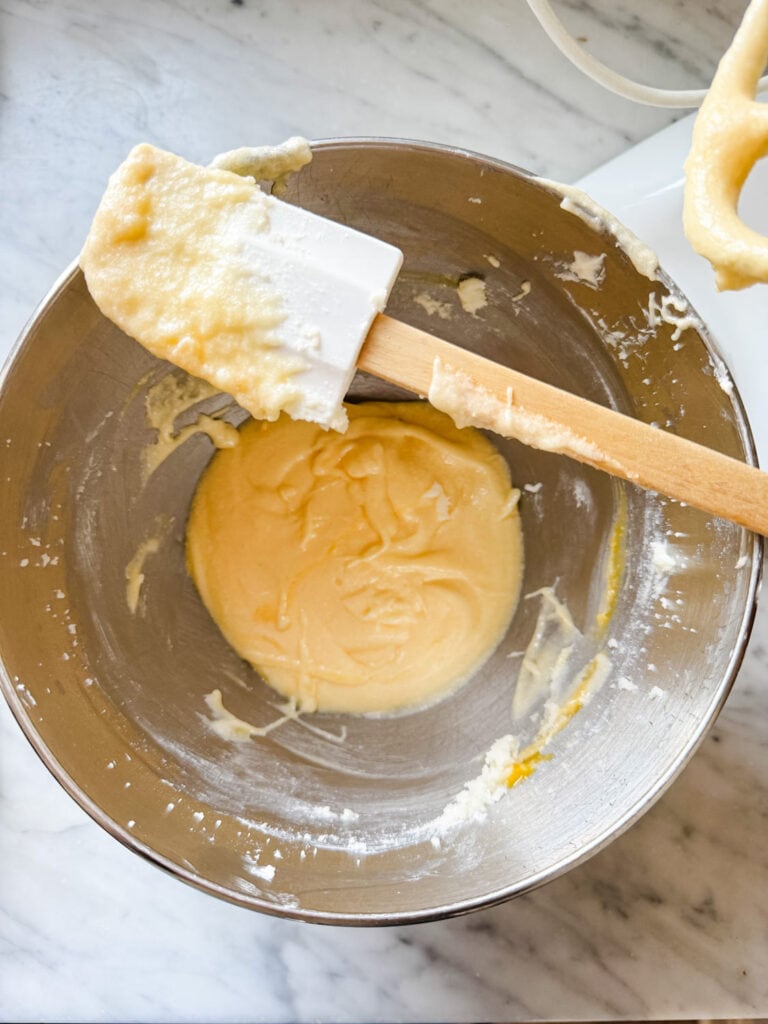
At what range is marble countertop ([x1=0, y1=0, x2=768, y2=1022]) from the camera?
1.30 meters

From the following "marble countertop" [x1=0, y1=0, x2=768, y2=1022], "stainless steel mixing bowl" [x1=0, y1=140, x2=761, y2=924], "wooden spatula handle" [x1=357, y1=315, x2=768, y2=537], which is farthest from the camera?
"marble countertop" [x1=0, y1=0, x2=768, y2=1022]

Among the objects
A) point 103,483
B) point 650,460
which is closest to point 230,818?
point 103,483

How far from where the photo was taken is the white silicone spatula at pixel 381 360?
968 mm

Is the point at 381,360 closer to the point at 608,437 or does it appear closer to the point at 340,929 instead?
the point at 608,437

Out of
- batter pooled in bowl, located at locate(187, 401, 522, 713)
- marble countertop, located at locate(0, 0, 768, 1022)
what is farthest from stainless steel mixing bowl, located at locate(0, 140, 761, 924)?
marble countertop, located at locate(0, 0, 768, 1022)

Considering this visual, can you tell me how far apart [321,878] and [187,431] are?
63 centimetres

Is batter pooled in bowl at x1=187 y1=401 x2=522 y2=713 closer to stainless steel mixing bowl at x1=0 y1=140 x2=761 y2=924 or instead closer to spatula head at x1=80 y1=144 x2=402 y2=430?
stainless steel mixing bowl at x1=0 y1=140 x2=761 y2=924

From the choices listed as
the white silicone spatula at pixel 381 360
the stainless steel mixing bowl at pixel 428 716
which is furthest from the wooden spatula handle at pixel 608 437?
the stainless steel mixing bowl at pixel 428 716

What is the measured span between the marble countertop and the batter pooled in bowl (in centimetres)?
34

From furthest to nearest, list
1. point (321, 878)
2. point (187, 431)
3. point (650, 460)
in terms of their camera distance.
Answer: point (187, 431) → point (321, 878) → point (650, 460)

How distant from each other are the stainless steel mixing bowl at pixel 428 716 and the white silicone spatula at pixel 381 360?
0.13m

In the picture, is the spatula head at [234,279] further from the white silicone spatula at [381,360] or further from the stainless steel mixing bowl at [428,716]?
the stainless steel mixing bowl at [428,716]

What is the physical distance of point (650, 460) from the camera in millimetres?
967

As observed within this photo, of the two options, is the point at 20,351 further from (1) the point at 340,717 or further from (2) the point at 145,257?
(1) the point at 340,717
